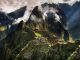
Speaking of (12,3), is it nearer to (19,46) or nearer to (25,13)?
(25,13)

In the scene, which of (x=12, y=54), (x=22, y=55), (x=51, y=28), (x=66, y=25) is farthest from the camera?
(x=66, y=25)

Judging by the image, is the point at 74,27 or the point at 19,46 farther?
the point at 74,27

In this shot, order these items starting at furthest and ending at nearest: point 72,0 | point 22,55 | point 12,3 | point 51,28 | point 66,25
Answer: point 12,3, point 72,0, point 66,25, point 51,28, point 22,55

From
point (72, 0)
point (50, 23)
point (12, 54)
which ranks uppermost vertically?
point (72, 0)

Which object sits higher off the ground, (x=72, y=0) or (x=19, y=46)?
(x=72, y=0)

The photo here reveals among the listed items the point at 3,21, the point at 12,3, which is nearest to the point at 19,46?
the point at 3,21

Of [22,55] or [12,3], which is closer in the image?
[22,55]

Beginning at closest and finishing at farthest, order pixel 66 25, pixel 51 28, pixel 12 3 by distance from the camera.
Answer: pixel 51 28 → pixel 66 25 → pixel 12 3

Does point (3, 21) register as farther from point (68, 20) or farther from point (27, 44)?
point (27, 44)


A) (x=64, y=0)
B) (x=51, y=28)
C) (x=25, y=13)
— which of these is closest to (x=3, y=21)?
(x=25, y=13)
